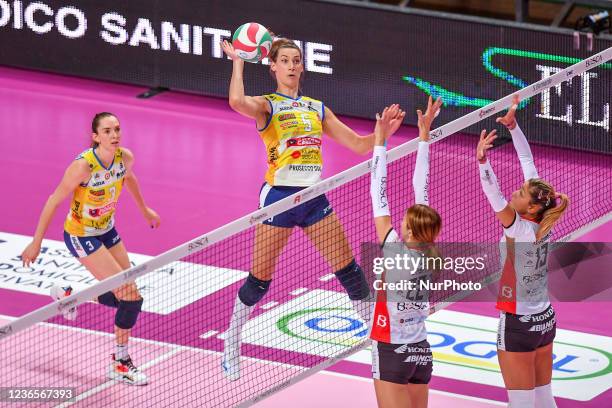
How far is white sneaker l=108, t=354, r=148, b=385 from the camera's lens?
11344 millimetres

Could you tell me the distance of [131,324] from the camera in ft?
36.7

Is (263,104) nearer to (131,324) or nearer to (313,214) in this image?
(313,214)

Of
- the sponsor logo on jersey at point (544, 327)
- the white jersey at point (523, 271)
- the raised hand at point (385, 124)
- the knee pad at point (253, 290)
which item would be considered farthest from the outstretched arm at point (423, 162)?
the knee pad at point (253, 290)

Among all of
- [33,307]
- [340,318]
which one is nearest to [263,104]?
[340,318]

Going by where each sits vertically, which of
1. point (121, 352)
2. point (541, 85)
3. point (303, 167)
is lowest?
point (121, 352)

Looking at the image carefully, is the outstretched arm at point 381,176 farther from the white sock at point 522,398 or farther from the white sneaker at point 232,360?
the white sneaker at point 232,360

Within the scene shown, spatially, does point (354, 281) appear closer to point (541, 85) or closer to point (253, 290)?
point (253, 290)

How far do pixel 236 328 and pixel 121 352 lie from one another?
1.10 m

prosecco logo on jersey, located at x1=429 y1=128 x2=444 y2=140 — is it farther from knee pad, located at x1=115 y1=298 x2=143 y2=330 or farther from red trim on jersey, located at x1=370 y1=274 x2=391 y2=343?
knee pad, located at x1=115 y1=298 x2=143 y2=330

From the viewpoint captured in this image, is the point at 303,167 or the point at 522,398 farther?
the point at 303,167

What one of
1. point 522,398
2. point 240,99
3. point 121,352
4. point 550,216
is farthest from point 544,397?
point 121,352

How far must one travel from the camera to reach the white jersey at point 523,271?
9.80 m

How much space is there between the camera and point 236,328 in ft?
36.4

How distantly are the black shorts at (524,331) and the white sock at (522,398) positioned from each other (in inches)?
12.3
